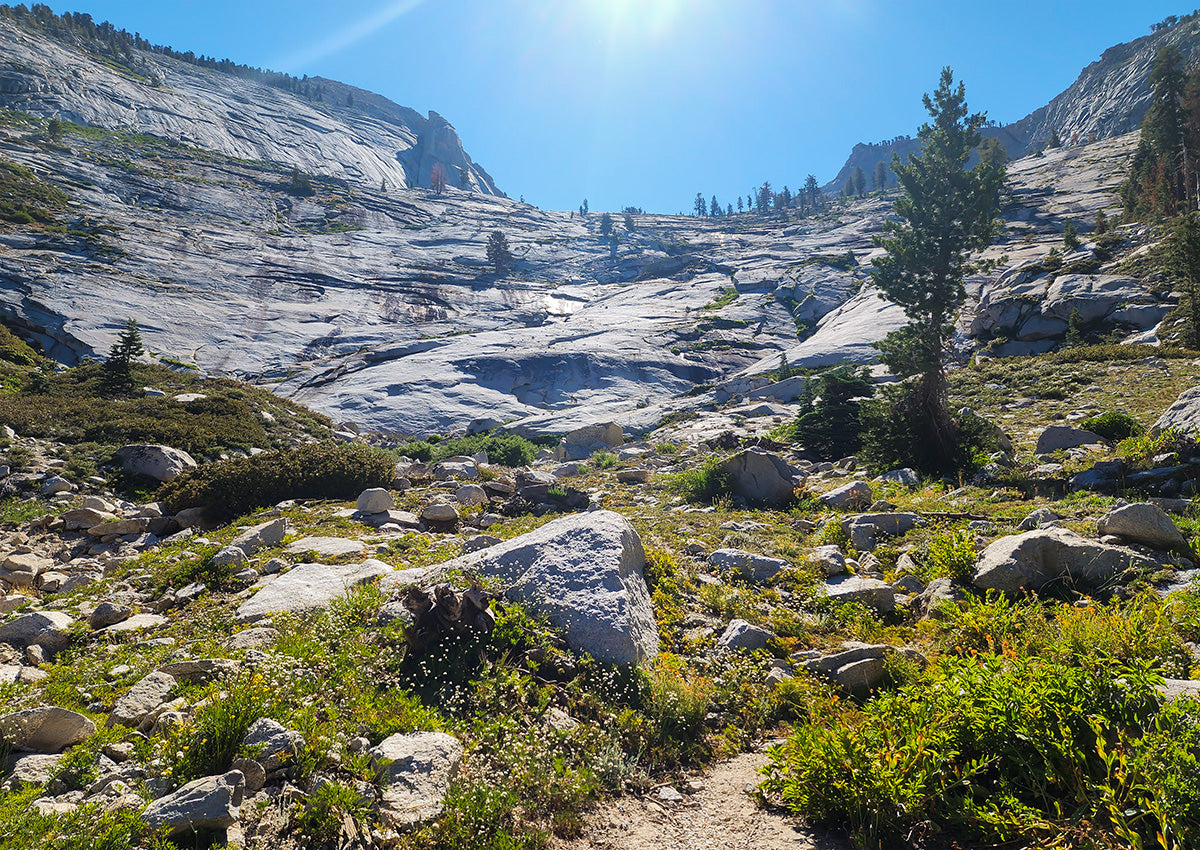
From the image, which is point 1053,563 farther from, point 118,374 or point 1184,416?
point 118,374

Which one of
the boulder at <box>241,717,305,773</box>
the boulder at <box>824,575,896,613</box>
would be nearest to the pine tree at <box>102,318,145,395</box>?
the boulder at <box>241,717,305,773</box>

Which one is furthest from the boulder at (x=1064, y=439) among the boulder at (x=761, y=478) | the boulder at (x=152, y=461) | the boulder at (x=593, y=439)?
the boulder at (x=152, y=461)

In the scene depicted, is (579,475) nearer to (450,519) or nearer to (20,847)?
(450,519)

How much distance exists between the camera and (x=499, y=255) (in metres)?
79.1

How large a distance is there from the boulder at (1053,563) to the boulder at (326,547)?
8.56m

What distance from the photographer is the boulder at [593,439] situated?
28.4m

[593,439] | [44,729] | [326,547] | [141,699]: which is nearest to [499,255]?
[593,439]

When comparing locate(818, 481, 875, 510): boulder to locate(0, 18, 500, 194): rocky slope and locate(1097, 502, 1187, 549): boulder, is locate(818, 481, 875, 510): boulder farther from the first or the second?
locate(0, 18, 500, 194): rocky slope

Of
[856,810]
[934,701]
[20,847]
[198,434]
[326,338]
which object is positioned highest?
[326,338]

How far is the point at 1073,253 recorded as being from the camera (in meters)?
42.8

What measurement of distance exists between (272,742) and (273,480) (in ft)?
31.6

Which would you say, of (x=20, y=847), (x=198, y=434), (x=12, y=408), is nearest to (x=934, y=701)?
(x=20, y=847)

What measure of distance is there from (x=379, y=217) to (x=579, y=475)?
285ft

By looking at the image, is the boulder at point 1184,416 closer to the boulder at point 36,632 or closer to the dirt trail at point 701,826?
the dirt trail at point 701,826
